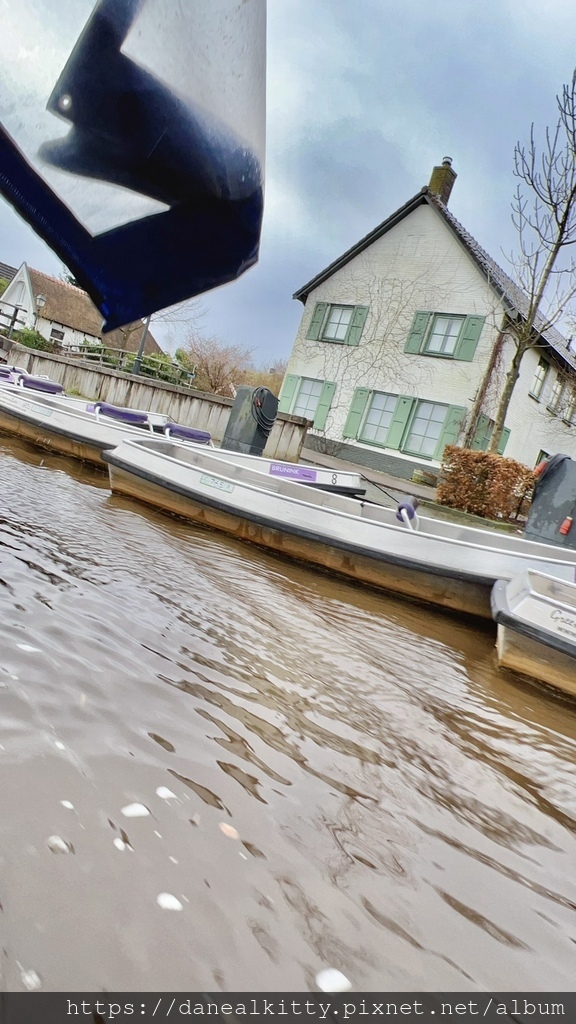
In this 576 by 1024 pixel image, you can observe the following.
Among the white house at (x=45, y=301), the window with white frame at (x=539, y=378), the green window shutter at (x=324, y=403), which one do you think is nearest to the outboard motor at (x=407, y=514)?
the white house at (x=45, y=301)

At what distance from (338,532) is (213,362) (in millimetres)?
18475

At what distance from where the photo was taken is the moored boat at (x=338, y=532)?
21.6ft

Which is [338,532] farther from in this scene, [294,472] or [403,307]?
[403,307]

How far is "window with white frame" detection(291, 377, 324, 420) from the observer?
20.3 metres

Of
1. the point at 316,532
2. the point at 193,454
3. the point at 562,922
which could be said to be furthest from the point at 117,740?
the point at 193,454

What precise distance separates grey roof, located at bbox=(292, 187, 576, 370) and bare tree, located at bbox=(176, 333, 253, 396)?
4068 millimetres

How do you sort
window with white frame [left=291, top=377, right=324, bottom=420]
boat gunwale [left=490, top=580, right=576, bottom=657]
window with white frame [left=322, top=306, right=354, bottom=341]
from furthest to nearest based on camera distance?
window with white frame [left=291, top=377, right=324, bottom=420], window with white frame [left=322, top=306, right=354, bottom=341], boat gunwale [left=490, top=580, right=576, bottom=657]

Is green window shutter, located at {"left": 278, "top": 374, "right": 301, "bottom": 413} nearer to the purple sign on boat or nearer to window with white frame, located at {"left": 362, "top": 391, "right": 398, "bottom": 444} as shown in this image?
window with white frame, located at {"left": 362, "top": 391, "right": 398, "bottom": 444}

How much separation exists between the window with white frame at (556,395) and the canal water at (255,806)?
17444mm

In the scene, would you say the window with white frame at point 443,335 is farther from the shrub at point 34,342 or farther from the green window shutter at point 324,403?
the shrub at point 34,342

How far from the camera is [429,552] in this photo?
22.0 ft

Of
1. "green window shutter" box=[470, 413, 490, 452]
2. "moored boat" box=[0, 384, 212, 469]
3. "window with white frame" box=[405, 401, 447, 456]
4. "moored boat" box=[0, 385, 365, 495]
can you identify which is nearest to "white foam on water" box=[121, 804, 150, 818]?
"moored boat" box=[0, 385, 365, 495]

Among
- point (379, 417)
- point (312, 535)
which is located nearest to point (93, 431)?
point (312, 535)

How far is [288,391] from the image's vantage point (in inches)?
831
